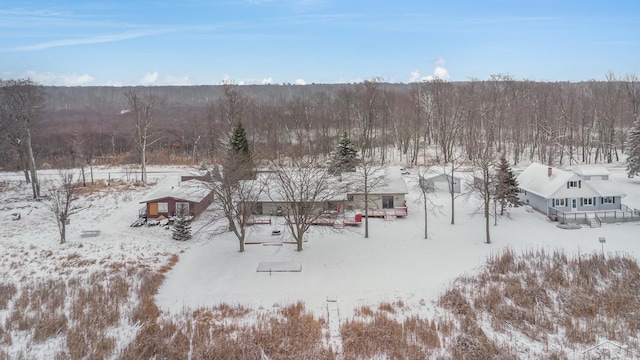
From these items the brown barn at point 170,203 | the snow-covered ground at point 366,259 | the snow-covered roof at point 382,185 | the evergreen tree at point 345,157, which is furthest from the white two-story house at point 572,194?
the brown barn at point 170,203

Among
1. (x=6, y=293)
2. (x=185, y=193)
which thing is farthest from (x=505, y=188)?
(x=6, y=293)

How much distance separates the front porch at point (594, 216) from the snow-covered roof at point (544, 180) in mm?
1590

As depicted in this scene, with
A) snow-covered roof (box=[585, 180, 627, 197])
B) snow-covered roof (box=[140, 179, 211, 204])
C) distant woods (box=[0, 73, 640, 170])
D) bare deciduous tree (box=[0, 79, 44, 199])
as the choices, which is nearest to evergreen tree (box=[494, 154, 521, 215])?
snow-covered roof (box=[585, 180, 627, 197])

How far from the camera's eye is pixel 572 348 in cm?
1318

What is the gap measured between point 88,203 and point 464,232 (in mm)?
27378

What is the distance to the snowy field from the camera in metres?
16.8

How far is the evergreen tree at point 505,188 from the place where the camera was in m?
27.5

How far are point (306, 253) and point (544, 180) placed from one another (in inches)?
759

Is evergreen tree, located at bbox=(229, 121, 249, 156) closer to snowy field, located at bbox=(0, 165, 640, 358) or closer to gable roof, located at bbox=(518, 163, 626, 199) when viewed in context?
snowy field, located at bbox=(0, 165, 640, 358)

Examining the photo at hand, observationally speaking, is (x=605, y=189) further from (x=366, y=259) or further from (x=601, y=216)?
(x=366, y=259)

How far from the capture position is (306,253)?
21266mm

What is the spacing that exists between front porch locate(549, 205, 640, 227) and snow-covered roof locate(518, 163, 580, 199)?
159cm

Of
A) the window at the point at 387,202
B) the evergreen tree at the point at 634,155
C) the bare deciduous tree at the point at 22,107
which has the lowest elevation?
the window at the point at 387,202

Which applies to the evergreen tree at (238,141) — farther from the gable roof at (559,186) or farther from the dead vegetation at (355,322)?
the gable roof at (559,186)
